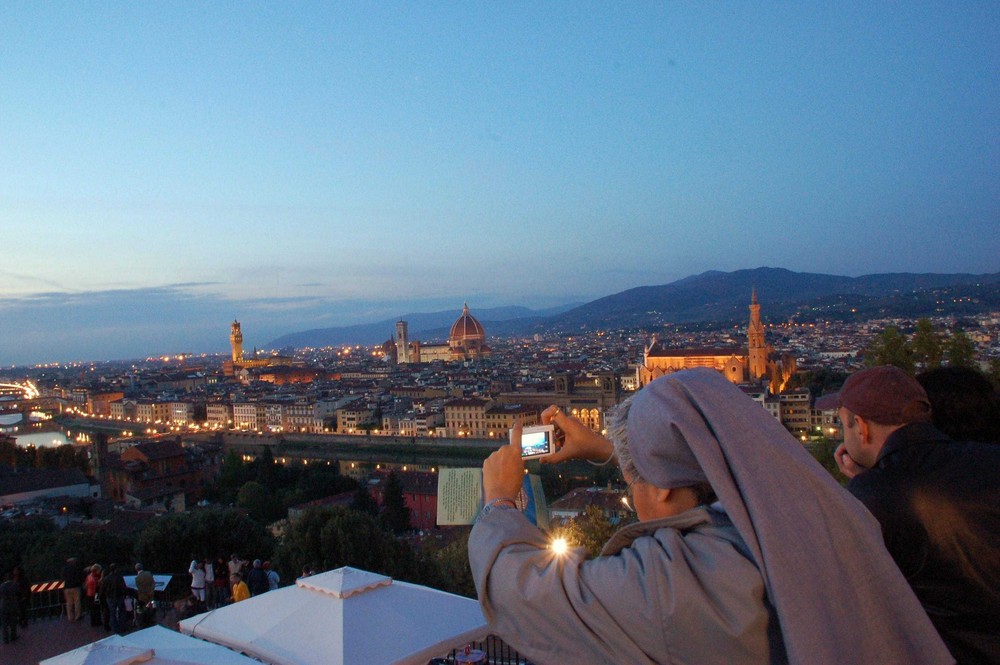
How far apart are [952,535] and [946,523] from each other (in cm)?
2

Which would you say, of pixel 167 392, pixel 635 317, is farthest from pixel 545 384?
pixel 635 317

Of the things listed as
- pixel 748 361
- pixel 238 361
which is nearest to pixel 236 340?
pixel 238 361

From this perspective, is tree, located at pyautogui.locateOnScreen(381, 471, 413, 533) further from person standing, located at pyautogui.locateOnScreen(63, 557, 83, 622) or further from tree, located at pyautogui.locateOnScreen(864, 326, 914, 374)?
person standing, located at pyautogui.locateOnScreen(63, 557, 83, 622)

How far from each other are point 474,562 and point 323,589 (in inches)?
92.5

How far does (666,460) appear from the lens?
797mm

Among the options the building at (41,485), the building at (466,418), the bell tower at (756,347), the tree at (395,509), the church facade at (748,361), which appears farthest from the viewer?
the bell tower at (756,347)

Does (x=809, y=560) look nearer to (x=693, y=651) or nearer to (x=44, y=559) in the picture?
(x=693, y=651)

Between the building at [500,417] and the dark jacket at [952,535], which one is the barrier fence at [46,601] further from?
the building at [500,417]

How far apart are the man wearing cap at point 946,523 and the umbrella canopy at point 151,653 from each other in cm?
225

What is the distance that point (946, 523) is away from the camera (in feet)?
3.39

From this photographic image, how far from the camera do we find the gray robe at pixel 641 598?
27.1 inches

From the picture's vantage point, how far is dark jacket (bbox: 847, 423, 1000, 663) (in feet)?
3.28

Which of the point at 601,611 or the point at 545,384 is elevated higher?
the point at 601,611

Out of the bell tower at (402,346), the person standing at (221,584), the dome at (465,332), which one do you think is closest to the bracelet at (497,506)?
the person standing at (221,584)
